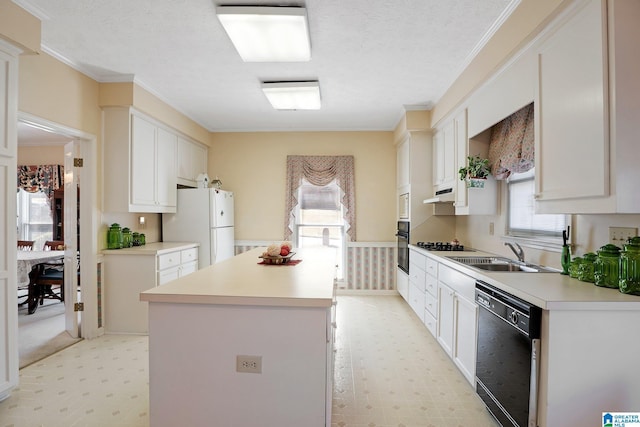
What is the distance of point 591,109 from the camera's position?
1.54m

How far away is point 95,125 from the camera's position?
328 centimetres

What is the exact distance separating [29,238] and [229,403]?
659 centimetres

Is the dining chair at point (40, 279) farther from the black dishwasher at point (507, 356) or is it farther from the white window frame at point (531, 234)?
the white window frame at point (531, 234)

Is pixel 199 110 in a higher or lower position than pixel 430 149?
higher

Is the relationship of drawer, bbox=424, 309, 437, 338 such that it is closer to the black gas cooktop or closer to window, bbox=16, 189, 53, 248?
the black gas cooktop

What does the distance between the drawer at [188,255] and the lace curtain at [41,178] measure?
11.5ft

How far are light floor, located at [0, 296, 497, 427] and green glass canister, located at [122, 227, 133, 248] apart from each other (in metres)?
0.96

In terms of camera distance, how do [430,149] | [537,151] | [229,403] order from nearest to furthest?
[229,403], [537,151], [430,149]

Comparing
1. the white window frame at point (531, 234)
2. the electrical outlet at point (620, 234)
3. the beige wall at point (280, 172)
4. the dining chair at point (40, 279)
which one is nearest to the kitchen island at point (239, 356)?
the electrical outlet at point (620, 234)

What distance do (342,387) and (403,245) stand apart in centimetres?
249

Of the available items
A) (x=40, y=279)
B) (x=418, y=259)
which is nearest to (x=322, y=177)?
(x=418, y=259)

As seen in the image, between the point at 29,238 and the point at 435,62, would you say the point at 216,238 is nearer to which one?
the point at 435,62

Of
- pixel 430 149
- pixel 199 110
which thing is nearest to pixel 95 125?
pixel 199 110

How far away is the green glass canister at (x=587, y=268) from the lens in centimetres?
182
